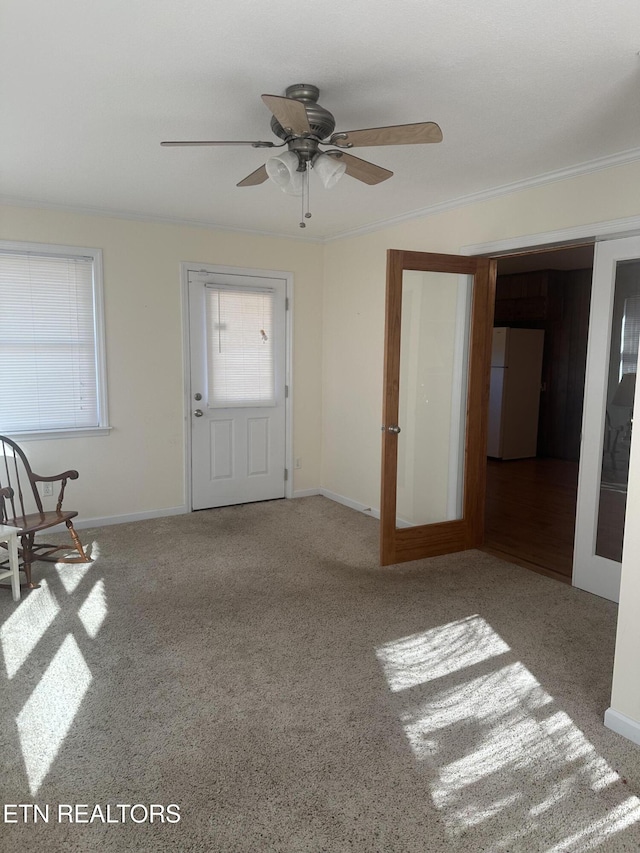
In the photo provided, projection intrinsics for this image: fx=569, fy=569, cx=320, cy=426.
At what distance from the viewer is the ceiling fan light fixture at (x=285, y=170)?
242 centimetres

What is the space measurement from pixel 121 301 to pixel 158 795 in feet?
12.1

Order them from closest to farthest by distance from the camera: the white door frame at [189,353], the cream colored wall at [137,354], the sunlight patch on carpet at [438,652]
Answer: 1. the sunlight patch on carpet at [438,652]
2. the cream colored wall at [137,354]
3. the white door frame at [189,353]

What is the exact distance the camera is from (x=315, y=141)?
2445 millimetres

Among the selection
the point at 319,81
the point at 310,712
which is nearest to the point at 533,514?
the point at 310,712

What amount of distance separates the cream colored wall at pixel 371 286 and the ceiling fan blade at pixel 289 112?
186 centimetres

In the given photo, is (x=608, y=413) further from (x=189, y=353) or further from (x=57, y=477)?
(x=57, y=477)

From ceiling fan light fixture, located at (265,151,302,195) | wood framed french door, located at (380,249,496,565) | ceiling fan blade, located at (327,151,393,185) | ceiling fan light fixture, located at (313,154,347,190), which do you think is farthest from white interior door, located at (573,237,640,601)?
ceiling fan light fixture, located at (265,151,302,195)

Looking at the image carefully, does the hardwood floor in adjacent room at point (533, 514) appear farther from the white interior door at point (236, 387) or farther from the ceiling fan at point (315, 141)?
the ceiling fan at point (315, 141)

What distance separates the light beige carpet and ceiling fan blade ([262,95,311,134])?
230 centimetres

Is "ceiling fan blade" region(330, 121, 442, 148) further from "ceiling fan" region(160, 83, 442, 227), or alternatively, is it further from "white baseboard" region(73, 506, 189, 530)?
"white baseboard" region(73, 506, 189, 530)

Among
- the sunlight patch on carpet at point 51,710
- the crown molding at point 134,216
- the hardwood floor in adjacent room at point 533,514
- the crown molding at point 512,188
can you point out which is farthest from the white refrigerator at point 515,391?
the sunlight patch on carpet at point 51,710

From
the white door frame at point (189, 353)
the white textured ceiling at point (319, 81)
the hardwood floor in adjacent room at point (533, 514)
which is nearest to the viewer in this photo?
the white textured ceiling at point (319, 81)

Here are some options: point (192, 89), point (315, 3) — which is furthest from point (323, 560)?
point (315, 3)

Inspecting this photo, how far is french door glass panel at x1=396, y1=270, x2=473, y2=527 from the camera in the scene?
3.97 m
